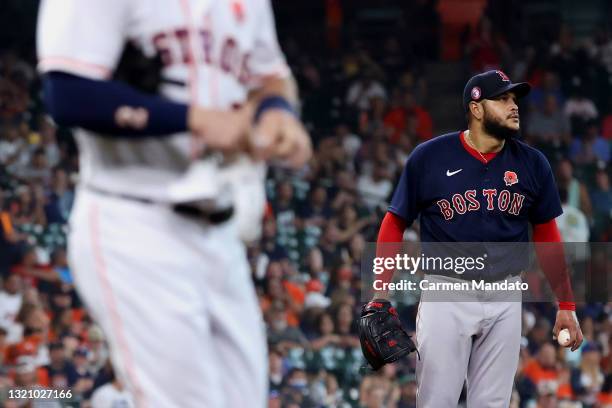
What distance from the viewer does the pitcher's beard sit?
5406 millimetres

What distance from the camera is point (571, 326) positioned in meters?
5.36

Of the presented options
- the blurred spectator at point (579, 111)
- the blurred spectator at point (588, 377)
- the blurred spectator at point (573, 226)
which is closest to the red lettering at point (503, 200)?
the blurred spectator at point (588, 377)

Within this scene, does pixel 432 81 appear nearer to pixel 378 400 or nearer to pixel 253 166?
pixel 378 400

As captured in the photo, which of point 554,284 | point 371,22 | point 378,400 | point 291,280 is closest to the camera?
point 554,284

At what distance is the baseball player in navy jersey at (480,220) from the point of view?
518 cm

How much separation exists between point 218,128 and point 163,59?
241mm

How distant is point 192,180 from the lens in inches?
95.0

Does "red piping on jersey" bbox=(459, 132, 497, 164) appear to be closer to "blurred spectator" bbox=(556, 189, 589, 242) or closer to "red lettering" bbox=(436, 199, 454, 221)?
"red lettering" bbox=(436, 199, 454, 221)

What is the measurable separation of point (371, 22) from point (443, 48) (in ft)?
4.99

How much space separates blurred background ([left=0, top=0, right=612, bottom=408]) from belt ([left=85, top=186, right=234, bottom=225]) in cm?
665

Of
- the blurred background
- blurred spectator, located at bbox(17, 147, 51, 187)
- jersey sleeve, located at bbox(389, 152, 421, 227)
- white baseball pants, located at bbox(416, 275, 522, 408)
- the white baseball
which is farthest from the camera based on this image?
blurred spectator, located at bbox(17, 147, 51, 187)

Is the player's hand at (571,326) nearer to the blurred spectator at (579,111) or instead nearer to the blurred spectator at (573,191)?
the blurred spectator at (573,191)

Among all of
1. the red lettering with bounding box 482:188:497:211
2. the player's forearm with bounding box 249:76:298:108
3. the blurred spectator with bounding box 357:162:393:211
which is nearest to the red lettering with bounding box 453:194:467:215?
the red lettering with bounding box 482:188:497:211

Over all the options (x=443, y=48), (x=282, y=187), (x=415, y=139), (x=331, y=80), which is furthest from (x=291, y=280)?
(x=443, y=48)
